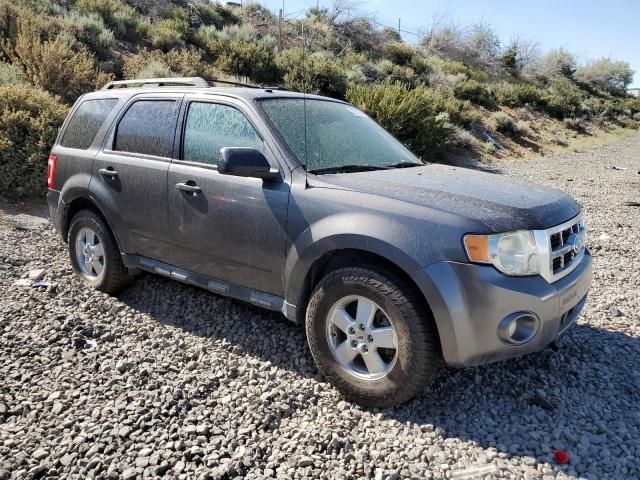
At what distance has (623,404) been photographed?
315 cm

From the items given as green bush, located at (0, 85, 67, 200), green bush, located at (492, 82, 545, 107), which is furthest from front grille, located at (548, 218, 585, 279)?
green bush, located at (492, 82, 545, 107)

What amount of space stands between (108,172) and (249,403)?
2277 mm

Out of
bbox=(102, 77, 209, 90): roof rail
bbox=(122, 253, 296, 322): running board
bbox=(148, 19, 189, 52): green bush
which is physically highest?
bbox=(148, 19, 189, 52): green bush

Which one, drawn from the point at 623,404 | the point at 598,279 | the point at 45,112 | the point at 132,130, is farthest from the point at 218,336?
the point at 45,112

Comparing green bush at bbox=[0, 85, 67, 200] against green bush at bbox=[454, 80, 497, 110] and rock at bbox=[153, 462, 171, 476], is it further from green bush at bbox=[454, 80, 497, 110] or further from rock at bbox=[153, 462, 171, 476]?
green bush at bbox=[454, 80, 497, 110]

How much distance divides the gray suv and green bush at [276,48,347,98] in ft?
37.3

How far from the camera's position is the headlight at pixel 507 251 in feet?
8.69

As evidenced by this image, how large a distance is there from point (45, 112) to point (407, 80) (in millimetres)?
15797

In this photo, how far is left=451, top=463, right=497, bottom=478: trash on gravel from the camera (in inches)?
99.8

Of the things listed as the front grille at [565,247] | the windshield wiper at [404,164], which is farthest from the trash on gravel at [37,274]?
the front grille at [565,247]

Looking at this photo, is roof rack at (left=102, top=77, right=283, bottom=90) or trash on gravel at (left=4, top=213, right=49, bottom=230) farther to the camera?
trash on gravel at (left=4, top=213, right=49, bottom=230)

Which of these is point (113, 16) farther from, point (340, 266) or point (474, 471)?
point (474, 471)

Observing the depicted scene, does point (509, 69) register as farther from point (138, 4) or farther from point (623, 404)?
point (623, 404)

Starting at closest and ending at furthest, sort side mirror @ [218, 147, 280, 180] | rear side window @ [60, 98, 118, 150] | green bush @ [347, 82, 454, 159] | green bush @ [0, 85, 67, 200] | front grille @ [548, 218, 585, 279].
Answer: front grille @ [548, 218, 585, 279]
side mirror @ [218, 147, 280, 180]
rear side window @ [60, 98, 118, 150]
green bush @ [0, 85, 67, 200]
green bush @ [347, 82, 454, 159]
